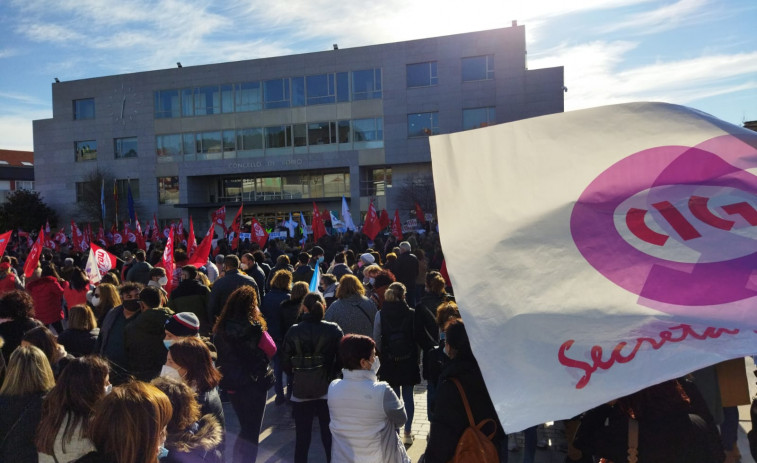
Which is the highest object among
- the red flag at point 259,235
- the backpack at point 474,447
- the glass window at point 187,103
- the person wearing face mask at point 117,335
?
the glass window at point 187,103

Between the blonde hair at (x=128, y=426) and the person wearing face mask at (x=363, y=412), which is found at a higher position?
the blonde hair at (x=128, y=426)

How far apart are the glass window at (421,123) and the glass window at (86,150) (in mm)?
26196

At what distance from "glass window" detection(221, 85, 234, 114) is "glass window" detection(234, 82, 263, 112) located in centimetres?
40

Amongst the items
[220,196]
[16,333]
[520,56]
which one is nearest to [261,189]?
[220,196]

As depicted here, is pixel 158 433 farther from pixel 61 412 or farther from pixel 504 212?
pixel 504 212

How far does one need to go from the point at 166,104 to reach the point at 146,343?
4357 centimetres

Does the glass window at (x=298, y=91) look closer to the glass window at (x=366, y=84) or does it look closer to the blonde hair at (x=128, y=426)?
the glass window at (x=366, y=84)

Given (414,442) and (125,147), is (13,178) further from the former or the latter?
(414,442)

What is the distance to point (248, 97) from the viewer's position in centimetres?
4322

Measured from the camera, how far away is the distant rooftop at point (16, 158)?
80544 mm

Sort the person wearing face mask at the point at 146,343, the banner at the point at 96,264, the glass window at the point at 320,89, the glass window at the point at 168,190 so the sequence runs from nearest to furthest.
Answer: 1. the person wearing face mask at the point at 146,343
2. the banner at the point at 96,264
3. the glass window at the point at 320,89
4. the glass window at the point at 168,190

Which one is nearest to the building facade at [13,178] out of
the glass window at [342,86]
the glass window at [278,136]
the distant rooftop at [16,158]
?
the distant rooftop at [16,158]

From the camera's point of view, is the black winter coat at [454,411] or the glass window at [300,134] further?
the glass window at [300,134]

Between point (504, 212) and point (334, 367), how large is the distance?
3101 mm
